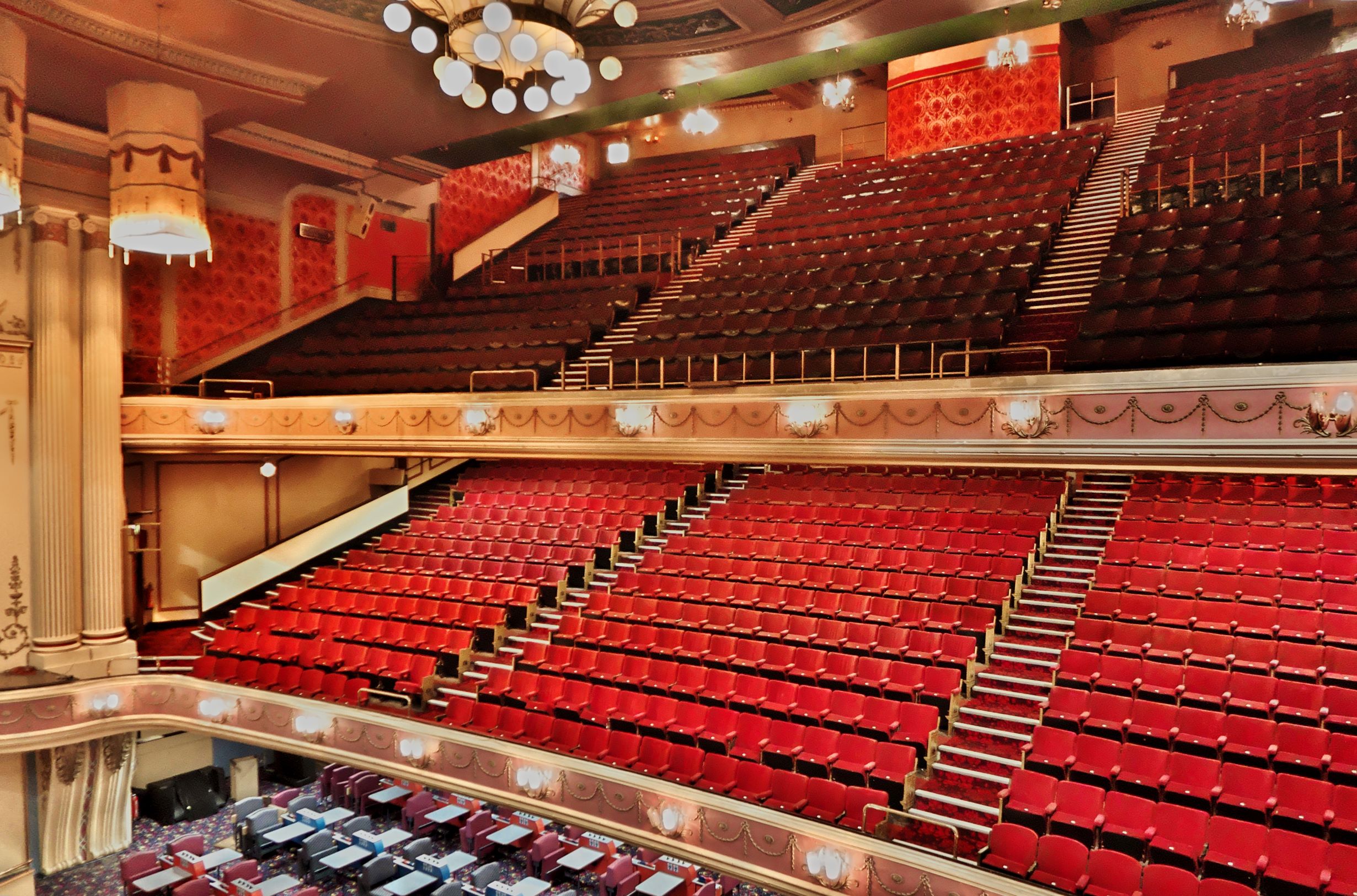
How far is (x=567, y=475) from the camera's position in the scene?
10.9 meters

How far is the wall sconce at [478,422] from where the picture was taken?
8844 millimetres

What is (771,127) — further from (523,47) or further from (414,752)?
(414,752)

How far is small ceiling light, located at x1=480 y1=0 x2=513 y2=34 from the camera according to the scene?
4.70 meters

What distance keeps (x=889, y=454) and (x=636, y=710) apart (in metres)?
2.77

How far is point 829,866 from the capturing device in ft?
16.0

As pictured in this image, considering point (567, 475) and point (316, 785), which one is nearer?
point (316, 785)

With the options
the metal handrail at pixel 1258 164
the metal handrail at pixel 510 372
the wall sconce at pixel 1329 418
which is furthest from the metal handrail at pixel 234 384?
the metal handrail at pixel 1258 164

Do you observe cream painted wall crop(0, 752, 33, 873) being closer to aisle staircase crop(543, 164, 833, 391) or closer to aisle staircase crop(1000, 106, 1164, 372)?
aisle staircase crop(543, 164, 833, 391)

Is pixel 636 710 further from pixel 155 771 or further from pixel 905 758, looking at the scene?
pixel 155 771

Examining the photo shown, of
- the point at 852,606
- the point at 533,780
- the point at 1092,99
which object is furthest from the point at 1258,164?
the point at 533,780

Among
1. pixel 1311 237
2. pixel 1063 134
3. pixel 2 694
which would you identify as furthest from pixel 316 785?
pixel 1063 134

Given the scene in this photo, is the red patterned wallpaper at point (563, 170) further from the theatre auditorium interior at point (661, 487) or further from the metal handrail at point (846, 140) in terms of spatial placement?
the metal handrail at point (846, 140)

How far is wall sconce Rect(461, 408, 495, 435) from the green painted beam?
2897 mm

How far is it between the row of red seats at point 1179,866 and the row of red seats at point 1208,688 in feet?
3.76
